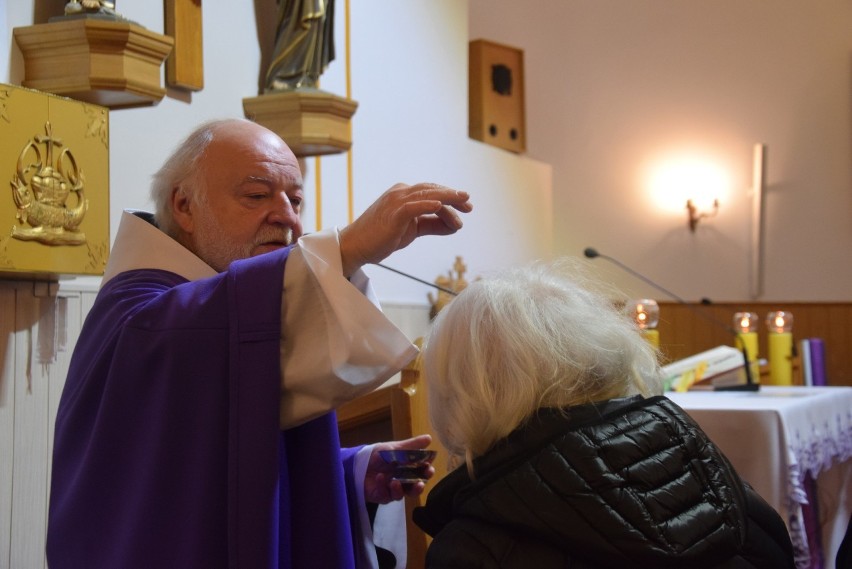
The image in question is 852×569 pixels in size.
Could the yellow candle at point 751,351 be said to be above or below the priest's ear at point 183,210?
below

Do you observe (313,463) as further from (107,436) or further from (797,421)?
(797,421)

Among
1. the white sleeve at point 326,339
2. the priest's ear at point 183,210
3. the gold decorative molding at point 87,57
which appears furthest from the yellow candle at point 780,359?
the white sleeve at point 326,339

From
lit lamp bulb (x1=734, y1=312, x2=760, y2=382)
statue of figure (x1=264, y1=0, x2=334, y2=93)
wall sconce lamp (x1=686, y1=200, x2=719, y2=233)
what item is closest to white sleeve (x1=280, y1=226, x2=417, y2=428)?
statue of figure (x1=264, y1=0, x2=334, y2=93)

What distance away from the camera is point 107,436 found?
5.63 ft

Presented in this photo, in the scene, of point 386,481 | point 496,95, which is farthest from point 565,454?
point 496,95

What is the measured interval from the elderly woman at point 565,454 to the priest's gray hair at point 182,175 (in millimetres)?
645

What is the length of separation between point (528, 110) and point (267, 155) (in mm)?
7376

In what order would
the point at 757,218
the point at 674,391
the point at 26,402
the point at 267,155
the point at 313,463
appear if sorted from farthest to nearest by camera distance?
the point at 757,218, the point at 674,391, the point at 26,402, the point at 267,155, the point at 313,463

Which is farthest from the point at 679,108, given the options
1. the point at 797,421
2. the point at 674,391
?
the point at 797,421

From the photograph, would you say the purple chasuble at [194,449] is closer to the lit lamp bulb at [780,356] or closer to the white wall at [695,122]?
the lit lamp bulb at [780,356]

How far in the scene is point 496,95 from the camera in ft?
26.5

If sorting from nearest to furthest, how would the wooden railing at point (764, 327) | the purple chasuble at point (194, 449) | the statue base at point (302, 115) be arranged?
the purple chasuble at point (194, 449)
the statue base at point (302, 115)
the wooden railing at point (764, 327)

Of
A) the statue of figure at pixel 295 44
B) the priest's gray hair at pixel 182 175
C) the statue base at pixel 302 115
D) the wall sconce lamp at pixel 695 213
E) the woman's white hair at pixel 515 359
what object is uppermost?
the statue of figure at pixel 295 44

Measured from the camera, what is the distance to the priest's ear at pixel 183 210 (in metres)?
2.13
